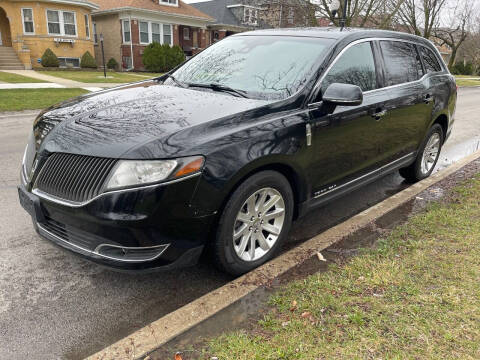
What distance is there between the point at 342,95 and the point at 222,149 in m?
1.17

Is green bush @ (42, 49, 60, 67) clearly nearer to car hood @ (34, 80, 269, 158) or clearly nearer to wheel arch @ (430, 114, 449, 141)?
car hood @ (34, 80, 269, 158)

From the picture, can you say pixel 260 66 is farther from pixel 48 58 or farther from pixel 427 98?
pixel 48 58

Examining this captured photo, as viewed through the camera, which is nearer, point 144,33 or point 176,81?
point 176,81

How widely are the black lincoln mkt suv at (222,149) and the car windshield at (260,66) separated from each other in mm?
16

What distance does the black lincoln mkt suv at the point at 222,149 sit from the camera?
2.52 meters

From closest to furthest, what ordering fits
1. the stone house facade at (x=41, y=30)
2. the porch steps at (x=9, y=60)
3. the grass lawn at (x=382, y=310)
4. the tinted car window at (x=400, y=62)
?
the grass lawn at (x=382, y=310)
the tinted car window at (x=400, y=62)
the porch steps at (x=9, y=60)
the stone house facade at (x=41, y=30)

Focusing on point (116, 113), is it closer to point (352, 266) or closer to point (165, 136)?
point (165, 136)

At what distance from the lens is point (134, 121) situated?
282cm

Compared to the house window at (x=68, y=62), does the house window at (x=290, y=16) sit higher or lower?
higher

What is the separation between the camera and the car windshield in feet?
11.2

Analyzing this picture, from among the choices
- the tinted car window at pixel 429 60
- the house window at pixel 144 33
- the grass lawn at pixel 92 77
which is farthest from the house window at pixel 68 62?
the tinted car window at pixel 429 60

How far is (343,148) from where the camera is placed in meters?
3.67

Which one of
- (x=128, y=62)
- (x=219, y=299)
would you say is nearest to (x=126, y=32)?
(x=128, y=62)

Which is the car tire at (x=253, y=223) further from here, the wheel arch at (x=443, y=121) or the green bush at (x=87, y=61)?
the green bush at (x=87, y=61)
